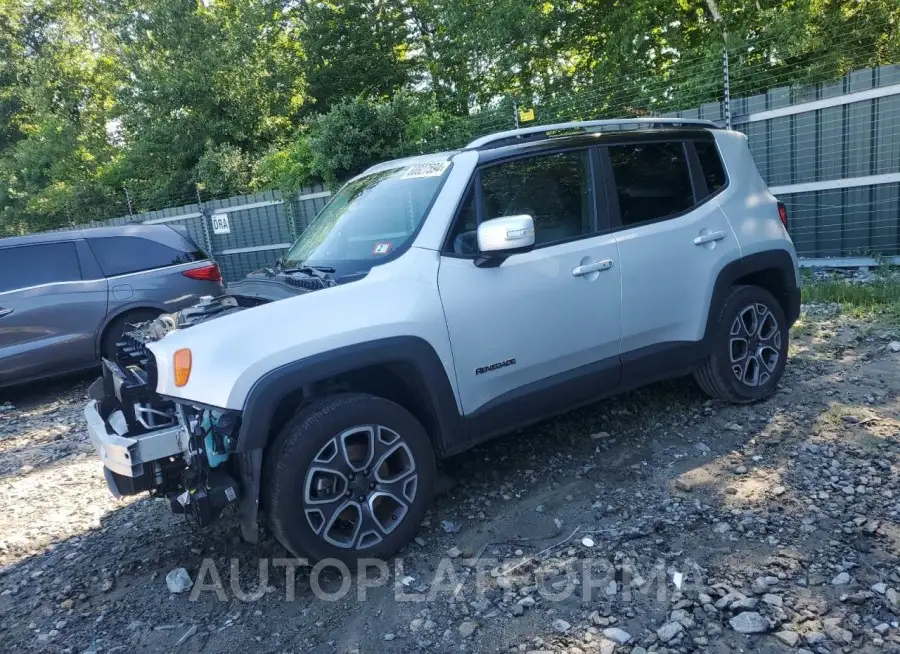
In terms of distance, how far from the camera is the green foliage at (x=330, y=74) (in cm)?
1045

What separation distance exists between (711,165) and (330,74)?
1821 cm

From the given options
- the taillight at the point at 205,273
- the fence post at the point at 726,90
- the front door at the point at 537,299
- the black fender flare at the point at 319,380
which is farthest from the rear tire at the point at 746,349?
the taillight at the point at 205,273

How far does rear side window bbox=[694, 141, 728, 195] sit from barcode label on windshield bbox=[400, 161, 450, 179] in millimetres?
1864

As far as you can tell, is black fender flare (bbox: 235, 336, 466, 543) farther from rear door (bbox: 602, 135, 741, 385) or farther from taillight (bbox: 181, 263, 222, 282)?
taillight (bbox: 181, 263, 222, 282)

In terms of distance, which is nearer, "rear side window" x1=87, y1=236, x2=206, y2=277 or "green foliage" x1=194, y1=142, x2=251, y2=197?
"rear side window" x1=87, y1=236, x2=206, y2=277

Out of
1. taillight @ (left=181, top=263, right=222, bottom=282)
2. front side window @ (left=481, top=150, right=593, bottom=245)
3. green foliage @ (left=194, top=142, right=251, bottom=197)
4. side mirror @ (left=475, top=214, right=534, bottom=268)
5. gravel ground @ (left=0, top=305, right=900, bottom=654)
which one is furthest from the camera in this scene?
green foliage @ (left=194, top=142, right=251, bottom=197)

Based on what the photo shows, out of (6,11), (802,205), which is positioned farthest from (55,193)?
(802,205)

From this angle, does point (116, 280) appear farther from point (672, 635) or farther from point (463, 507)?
point (672, 635)

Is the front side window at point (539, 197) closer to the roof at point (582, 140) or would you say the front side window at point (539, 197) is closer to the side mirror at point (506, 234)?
the roof at point (582, 140)

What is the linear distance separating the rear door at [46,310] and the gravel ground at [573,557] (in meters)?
2.71

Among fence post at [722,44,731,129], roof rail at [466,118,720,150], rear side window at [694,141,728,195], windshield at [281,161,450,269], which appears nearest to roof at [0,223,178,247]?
windshield at [281,161,450,269]

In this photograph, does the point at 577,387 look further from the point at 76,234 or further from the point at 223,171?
the point at 223,171

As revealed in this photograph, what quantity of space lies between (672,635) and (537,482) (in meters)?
1.44

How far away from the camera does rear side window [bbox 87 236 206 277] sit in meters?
7.46
